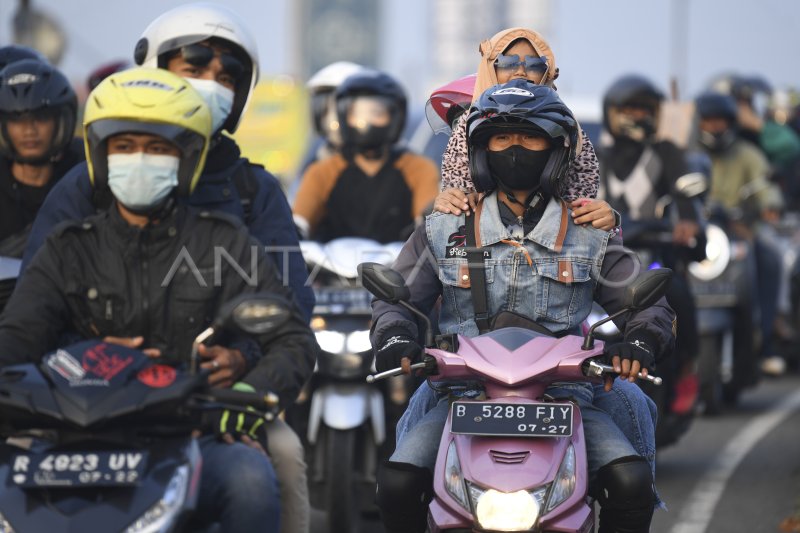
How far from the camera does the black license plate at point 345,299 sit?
9.34 metres

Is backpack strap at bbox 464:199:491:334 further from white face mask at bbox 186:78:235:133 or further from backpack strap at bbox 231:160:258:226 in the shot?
white face mask at bbox 186:78:235:133

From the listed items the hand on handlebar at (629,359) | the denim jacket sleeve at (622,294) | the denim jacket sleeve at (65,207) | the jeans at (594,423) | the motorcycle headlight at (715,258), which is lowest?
the motorcycle headlight at (715,258)

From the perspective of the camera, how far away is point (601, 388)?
629 cm

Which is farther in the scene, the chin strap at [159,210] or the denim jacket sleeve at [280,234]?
the denim jacket sleeve at [280,234]

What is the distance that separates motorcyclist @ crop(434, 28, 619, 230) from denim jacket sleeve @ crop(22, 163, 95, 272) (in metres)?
1.17

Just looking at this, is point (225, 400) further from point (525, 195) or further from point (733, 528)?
point (733, 528)

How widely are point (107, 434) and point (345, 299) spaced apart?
4.29 m

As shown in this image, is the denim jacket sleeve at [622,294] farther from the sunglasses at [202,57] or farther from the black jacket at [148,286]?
the sunglasses at [202,57]

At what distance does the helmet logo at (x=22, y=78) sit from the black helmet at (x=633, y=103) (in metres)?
4.42

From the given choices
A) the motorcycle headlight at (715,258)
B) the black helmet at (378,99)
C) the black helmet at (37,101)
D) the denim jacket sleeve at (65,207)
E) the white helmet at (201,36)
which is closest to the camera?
the denim jacket sleeve at (65,207)

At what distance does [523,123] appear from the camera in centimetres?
614

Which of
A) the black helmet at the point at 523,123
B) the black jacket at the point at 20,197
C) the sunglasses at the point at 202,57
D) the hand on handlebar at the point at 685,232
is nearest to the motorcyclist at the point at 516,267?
the black helmet at the point at 523,123

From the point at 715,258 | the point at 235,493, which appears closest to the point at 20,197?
the point at 235,493

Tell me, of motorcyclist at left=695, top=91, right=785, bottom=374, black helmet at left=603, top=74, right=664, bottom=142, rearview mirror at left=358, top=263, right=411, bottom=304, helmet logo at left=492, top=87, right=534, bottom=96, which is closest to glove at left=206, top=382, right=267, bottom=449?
rearview mirror at left=358, top=263, right=411, bottom=304
